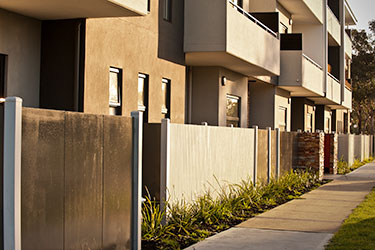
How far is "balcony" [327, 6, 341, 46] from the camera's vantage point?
110 ft

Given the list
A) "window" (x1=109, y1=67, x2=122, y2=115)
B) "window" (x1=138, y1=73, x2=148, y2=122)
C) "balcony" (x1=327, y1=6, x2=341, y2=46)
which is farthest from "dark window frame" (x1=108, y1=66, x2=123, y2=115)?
"balcony" (x1=327, y1=6, x2=341, y2=46)

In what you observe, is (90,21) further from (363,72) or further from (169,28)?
(363,72)

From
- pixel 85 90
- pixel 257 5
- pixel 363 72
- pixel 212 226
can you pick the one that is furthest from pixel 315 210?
pixel 363 72

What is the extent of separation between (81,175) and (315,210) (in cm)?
714

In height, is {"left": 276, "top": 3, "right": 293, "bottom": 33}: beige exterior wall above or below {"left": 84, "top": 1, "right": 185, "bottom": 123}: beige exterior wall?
above

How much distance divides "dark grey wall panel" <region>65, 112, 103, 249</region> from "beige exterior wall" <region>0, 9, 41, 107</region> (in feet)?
13.7

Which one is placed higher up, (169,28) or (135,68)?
(169,28)

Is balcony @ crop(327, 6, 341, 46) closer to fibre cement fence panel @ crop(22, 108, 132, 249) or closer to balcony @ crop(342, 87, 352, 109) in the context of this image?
balcony @ crop(342, 87, 352, 109)

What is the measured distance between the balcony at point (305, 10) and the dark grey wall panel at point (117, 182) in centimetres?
1877

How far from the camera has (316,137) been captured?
20.9 meters

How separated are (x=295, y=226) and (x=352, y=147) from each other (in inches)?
837

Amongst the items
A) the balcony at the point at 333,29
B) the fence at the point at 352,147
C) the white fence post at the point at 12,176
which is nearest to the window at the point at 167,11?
the white fence post at the point at 12,176

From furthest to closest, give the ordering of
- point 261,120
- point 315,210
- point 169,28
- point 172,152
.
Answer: point 261,120 → point 169,28 → point 315,210 → point 172,152

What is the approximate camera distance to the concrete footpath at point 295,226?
895cm
